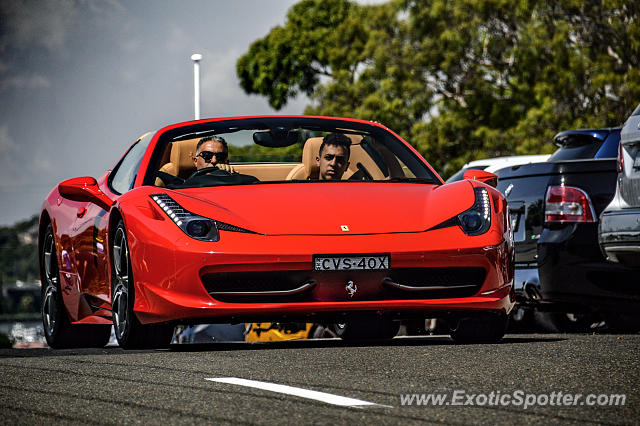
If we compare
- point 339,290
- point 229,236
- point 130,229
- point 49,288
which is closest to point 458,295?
point 339,290

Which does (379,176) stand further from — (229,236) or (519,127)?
(519,127)

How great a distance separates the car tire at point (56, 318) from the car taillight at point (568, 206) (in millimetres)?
3292

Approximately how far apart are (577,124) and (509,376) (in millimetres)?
29810

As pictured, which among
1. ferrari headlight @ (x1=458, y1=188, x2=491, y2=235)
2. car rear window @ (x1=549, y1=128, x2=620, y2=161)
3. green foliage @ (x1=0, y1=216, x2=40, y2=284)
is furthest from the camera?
green foliage @ (x1=0, y1=216, x2=40, y2=284)

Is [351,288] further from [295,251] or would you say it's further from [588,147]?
[588,147]

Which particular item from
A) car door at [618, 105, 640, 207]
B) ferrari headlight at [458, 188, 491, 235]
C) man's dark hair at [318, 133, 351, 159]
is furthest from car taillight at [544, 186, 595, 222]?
ferrari headlight at [458, 188, 491, 235]

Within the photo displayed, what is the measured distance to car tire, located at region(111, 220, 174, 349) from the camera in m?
7.07

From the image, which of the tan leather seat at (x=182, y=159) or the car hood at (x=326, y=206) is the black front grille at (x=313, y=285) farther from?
the tan leather seat at (x=182, y=159)

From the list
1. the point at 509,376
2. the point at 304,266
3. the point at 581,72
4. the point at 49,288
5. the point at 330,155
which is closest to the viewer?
the point at 509,376

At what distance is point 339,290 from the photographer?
6781 mm

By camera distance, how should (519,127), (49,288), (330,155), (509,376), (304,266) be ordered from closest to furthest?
(509,376), (304,266), (330,155), (49,288), (519,127)

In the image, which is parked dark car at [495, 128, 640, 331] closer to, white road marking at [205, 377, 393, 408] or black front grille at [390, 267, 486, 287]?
black front grille at [390, 267, 486, 287]

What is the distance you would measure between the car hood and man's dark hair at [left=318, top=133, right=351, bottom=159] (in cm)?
72

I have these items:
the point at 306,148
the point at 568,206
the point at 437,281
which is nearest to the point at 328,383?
the point at 437,281
